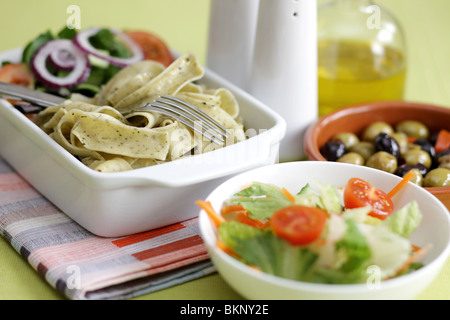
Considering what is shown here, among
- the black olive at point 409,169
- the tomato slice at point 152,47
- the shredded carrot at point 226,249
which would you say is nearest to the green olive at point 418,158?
the black olive at point 409,169

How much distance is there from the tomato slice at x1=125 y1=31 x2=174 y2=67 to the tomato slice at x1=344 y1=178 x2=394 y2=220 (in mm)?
1210

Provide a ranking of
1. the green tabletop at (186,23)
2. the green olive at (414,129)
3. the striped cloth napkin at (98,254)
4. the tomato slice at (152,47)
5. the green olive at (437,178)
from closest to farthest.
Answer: the striped cloth napkin at (98,254)
the green olive at (437,178)
the green olive at (414,129)
the tomato slice at (152,47)
the green tabletop at (186,23)

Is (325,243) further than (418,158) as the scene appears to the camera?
No

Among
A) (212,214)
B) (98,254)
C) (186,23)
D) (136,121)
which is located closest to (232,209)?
(212,214)

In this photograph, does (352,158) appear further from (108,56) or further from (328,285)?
(108,56)

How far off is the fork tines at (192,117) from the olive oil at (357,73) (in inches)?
31.6

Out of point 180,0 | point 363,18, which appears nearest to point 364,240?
point 363,18

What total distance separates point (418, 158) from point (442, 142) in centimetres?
23

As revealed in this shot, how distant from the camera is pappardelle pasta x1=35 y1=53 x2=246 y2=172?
209cm

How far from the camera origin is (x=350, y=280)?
5.21ft

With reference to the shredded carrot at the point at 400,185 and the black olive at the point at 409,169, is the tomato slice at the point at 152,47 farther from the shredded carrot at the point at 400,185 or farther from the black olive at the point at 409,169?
the shredded carrot at the point at 400,185

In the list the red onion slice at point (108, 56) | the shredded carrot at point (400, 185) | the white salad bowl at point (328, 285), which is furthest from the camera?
the red onion slice at point (108, 56)

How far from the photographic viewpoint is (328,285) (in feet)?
5.10

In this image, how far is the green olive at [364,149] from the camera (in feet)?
8.10
